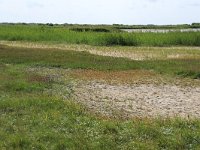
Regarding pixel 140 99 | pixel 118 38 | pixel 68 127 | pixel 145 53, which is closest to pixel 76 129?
pixel 68 127

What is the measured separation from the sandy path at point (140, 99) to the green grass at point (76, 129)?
1.09 meters

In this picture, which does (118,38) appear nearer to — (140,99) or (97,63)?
(97,63)

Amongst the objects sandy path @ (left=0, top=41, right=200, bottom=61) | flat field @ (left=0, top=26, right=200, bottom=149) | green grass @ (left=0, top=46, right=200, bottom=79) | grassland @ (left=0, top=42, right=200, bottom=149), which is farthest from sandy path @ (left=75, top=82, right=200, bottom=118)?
sandy path @ (left=0, top=41, right=200, bottom=61)

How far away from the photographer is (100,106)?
46.8ft

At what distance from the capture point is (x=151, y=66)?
992 inches

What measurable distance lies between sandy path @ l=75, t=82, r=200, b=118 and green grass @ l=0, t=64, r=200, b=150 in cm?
109

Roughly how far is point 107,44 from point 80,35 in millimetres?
4729

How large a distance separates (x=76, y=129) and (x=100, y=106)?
357cm

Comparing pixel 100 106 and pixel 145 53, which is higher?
pixel 100 106

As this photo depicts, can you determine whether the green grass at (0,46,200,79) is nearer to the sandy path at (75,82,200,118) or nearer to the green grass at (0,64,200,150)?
the sandy path at (75,82,200,118)

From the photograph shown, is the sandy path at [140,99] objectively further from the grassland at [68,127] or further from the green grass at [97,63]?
the green grass at [97,63]

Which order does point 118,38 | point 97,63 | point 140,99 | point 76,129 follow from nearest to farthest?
point 76,129 < point 140,99 < point 97,63 < point 118,38

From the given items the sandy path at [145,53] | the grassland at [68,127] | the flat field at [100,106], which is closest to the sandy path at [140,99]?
the flat field at [100,106]

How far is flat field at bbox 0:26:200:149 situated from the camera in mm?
9953
